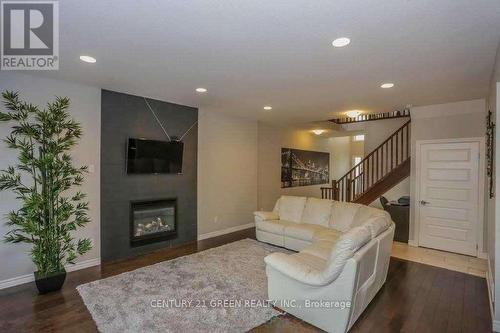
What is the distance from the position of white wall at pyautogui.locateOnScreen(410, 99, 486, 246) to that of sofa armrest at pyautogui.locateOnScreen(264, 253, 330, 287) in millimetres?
3674

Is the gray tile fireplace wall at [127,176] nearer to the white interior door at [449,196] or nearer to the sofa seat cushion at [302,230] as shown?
the sofa seat cushion at [302,230]

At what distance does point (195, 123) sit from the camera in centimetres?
511

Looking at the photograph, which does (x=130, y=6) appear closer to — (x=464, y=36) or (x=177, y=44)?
(x=177, y=44)

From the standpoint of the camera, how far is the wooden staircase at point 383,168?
5.42m

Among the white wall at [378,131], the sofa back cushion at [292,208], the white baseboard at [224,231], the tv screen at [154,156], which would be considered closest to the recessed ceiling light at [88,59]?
the tv screen at [154,156]

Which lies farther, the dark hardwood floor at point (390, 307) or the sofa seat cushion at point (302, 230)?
the sofa seat cushion at point (302, 230)

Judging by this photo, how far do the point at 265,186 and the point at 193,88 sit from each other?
3.63 metres

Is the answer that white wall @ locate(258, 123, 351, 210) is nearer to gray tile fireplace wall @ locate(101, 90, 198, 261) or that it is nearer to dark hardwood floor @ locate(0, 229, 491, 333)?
gray tile fireplace wall @ locate(101, 90, 198, 261)

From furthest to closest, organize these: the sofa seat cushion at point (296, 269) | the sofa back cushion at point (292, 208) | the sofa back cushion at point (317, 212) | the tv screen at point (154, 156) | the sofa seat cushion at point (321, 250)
A: the sofa back cushion at point (292, 208)
the sofa back cushion at point (317, 212)
the tv screen at point (154, 156)
the sofa seat cushion at point (321, 250)
the sofa seat cushion at point (296, 269)

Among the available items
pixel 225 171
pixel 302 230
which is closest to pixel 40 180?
pixel 225 171

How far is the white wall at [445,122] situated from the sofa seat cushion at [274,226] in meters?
2.60

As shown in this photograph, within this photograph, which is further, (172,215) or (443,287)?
(172,215)

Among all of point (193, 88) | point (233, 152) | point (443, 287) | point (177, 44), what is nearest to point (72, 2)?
point (177, 44)

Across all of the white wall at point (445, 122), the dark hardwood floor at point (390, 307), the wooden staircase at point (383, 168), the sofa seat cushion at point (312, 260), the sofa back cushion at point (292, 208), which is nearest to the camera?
the dark hardwood floor at point (390, 307)
